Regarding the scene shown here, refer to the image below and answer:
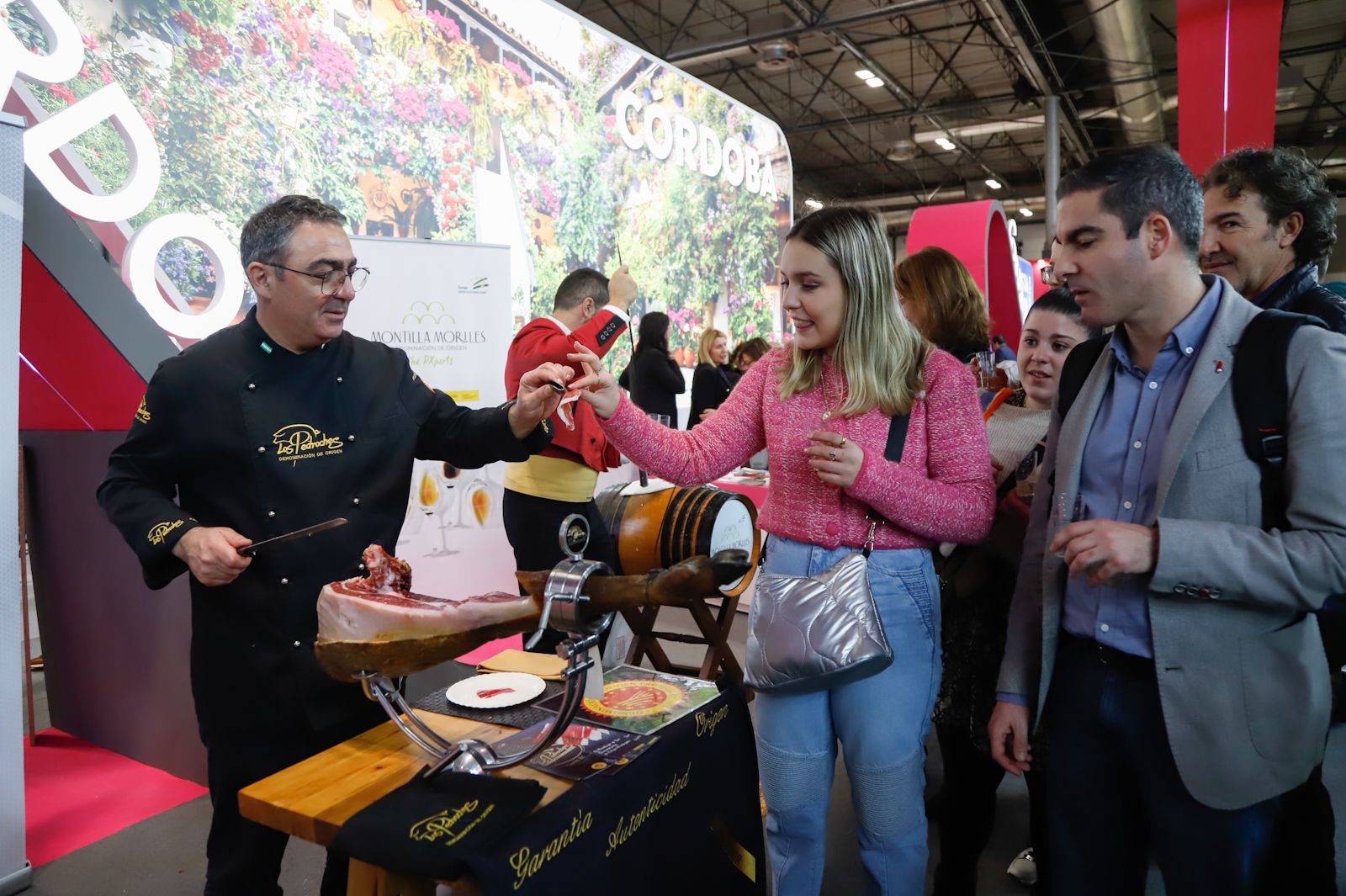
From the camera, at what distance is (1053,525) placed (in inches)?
60.6

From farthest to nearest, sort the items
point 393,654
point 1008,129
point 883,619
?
1. point 1008,129
2. point 883,619
3. point 393,654

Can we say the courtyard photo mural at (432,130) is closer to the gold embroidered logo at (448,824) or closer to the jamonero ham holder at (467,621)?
the jamonero ham holder at (467,621)

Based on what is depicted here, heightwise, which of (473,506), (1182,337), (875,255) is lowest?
(473,506)

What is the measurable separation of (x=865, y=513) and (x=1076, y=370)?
1.57 ft

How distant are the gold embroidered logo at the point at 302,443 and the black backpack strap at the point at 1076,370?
1.48 m

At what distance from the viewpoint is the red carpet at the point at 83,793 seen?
2938 millimetres

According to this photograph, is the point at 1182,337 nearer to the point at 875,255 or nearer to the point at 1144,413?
the point at 1144,413

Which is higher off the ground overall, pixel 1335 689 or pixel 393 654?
pixel 393 654

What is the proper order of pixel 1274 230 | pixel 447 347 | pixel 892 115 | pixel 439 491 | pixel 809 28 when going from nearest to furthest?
1. pixel 1274 230
2. pixel 447 347
3. pixel 439 491
4. pixel 809 28
5. pixel 892 115

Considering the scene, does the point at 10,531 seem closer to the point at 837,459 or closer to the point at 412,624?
the point at 412,624

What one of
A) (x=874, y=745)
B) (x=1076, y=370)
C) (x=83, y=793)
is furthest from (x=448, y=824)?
(x=83, y=793)

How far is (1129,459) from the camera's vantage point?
1429 millimetres

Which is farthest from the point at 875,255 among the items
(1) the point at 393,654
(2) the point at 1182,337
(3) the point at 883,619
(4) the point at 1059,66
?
(4) the point at 1059,66

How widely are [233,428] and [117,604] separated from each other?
225cm
